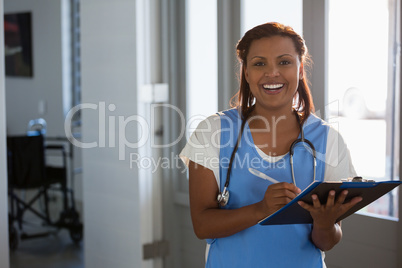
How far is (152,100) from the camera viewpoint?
3066mm

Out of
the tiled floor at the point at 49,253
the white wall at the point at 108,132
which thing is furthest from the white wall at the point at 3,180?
the tiled floor at the point at 49,253

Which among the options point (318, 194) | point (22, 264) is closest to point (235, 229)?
point (318, 194)

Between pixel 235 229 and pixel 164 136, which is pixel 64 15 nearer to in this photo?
pixel 164 136

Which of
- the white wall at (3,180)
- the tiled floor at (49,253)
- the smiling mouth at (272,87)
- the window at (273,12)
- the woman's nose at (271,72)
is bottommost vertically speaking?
the tiled floor at (49,253)

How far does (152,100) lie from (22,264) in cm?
169

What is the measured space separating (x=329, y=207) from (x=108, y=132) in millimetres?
2121

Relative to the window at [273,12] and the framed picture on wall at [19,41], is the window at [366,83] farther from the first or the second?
the framed picture on wall at [19,41]

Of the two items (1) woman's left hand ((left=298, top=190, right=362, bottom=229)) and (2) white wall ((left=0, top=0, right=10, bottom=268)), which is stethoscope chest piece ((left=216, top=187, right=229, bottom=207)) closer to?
(1) woman's left hand ((left=298, top=190, right=362, bottom=229))

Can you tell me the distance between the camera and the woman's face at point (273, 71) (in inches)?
56.0

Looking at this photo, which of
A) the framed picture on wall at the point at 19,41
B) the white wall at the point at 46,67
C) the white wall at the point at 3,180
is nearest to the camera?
the white wall at the point at 3,180

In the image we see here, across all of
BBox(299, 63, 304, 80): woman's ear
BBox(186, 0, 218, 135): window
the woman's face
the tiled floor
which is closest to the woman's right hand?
the woman's face

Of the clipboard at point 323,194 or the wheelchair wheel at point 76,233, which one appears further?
the wheelchair wheel at point 76,233

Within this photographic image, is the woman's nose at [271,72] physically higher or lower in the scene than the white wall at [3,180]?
higher

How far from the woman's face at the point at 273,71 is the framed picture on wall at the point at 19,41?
4900 mm
